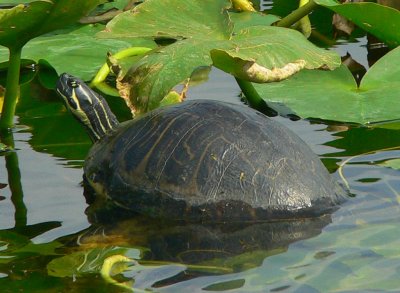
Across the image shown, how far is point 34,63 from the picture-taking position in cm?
582

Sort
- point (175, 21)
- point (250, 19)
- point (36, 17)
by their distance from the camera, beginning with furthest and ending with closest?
1. point (250, 19)
2. point (175, 21)
3. point (36, 17)

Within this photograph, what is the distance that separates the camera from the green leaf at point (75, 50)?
17.6 ft

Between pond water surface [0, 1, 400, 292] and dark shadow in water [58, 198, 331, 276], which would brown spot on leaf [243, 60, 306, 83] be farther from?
dark shadow in water [58, 198, 331, 276]

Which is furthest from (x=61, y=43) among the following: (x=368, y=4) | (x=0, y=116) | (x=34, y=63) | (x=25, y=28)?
(x=368, y=4)

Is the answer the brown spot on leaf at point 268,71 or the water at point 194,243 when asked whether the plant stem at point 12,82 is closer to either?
the water at point 194,243

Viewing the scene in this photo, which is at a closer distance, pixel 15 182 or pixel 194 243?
pixel 194 243

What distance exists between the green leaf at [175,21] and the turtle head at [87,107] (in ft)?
1.21

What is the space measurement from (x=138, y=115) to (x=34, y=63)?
5.61 feet

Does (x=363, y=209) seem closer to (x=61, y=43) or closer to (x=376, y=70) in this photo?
(x=376, y=70)

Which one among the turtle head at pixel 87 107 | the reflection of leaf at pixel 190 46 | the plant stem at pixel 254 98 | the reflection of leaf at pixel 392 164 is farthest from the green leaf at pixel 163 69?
the reflection of leaf at pixel 392 164

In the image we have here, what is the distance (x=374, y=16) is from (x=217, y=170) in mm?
1648

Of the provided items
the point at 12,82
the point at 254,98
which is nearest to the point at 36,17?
the point at 12,82

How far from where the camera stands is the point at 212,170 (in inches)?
150

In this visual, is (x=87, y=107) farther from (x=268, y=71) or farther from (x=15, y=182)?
(x=268, y=71)
